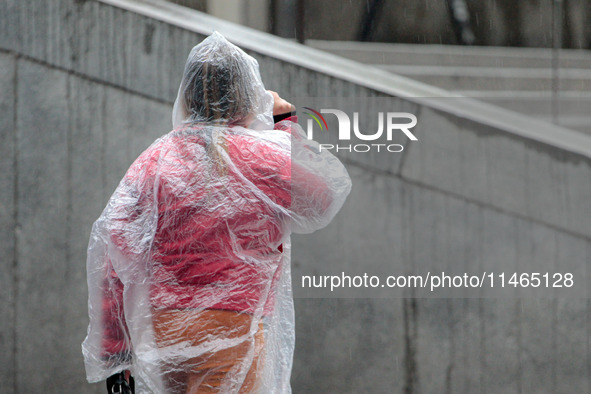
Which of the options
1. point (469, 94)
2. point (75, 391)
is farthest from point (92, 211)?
point (469, 94)

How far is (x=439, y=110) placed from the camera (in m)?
3.84

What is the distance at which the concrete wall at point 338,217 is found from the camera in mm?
3803

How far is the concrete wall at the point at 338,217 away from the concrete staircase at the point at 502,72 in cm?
24

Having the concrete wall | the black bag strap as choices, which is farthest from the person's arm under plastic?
the concrete wall

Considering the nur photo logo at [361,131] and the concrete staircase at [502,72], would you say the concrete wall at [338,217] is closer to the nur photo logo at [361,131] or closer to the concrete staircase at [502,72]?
the nur photo logo at [361,131]

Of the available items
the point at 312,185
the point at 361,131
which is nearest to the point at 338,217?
the point at 361,131

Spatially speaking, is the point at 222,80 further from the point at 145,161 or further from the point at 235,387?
the point at 235,387

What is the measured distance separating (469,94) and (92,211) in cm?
247

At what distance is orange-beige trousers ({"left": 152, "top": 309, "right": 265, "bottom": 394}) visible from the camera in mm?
2023

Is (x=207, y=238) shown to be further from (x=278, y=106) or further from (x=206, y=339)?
(x=278, y=106)

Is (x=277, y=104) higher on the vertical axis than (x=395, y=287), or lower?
higher

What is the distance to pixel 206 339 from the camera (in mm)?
2023

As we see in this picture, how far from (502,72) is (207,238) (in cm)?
279

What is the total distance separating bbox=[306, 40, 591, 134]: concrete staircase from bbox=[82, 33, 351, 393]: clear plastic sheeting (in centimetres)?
205
